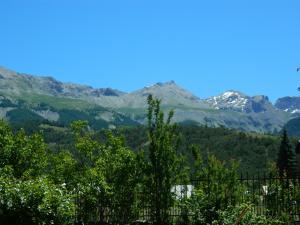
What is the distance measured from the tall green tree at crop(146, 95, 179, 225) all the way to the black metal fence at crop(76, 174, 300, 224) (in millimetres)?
282

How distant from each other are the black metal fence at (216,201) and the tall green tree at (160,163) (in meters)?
0.28

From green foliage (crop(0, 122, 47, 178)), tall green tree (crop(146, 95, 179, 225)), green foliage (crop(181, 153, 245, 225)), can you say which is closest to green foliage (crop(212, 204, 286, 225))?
green foliage (crop(181, 153, 245, 225))

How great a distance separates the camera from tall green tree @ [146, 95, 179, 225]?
51.8 feet

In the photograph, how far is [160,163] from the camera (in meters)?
15.8

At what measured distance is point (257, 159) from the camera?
163m

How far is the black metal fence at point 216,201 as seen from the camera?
1630 cm

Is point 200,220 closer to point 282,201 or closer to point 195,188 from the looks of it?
point 195,188

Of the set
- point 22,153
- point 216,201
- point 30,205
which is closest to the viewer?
point 30,205

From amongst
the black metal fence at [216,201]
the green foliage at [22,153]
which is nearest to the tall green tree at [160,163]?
the black metal fence at [216,201]

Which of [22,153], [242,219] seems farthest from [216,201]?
[22,153]

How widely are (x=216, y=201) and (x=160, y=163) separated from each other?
2.00m

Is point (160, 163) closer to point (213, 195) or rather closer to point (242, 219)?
point (213, 195)

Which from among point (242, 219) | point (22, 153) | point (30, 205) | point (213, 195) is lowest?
point (242, 219)

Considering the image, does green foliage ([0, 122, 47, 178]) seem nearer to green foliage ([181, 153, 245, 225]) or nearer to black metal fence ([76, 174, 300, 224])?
black metal fence ([76, 174, 300, 224])
